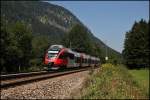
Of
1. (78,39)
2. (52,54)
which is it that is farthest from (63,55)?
(78,39)

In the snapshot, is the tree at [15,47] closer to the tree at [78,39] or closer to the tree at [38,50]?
the tree at [38,50]

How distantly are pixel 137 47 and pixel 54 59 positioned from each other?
59198mm

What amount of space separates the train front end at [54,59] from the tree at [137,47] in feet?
174

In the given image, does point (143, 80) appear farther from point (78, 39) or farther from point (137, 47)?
point (78, 39)

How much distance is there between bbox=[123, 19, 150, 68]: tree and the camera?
103281 millimetres

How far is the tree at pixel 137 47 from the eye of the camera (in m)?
103

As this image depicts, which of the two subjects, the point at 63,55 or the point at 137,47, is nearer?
the point at 63,55

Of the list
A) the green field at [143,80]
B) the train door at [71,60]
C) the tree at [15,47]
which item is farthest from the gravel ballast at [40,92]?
the tree at [15,47]

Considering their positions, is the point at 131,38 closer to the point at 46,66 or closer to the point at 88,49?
the point at 88,49

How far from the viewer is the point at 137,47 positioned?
347 ft

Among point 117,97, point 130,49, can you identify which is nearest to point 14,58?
point 130,49

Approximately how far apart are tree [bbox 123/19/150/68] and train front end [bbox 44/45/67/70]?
52927mm

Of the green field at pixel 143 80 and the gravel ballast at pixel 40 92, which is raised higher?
the gravel ballast at pixel 40 92

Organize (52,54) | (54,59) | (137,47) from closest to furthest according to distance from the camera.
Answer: (54,59) < (52,54) < (137,47)
